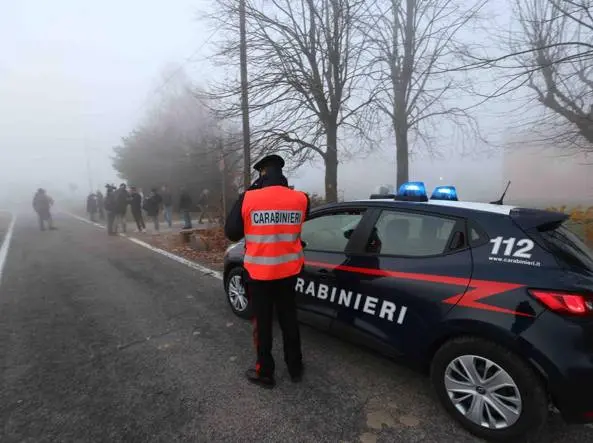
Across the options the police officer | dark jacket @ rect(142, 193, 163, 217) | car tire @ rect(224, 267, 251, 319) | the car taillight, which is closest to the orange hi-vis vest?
the police officer

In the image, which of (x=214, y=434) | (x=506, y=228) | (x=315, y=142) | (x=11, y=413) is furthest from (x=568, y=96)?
(x=11, y=413)

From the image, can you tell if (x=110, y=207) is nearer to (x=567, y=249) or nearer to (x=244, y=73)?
(x=244, y=73)

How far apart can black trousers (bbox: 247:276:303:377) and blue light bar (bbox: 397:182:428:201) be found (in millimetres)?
1129

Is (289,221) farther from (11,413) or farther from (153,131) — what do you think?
(153,131)

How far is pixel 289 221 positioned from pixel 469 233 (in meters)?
1.23

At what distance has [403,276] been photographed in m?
2.57

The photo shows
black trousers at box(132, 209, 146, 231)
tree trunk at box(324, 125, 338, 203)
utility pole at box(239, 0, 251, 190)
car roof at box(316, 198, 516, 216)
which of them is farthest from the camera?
black trousers at box(132, 209, 146, 231)

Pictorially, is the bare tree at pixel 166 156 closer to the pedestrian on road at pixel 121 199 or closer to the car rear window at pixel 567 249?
the pedestrian on road at pixel 121 199

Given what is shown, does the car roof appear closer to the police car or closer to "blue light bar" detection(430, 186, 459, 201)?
the police car

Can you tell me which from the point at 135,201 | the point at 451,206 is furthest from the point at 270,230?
the point at 135,201

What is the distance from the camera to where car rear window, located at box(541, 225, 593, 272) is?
213 cm

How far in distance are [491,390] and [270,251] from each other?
164 cm

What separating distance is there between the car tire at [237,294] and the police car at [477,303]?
1.28m

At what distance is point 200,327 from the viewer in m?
4.02
